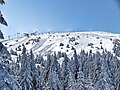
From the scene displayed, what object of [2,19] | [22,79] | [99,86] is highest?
[2,19]

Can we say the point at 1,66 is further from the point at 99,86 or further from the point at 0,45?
the point at 99,86

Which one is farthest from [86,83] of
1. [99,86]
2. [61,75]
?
[61,75]

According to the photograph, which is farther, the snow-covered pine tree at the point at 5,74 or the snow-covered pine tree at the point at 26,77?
the snow-covered pine tree at the point at 26,77

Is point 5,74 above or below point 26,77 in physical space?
above

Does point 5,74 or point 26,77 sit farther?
point 26,77

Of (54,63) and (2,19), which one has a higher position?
(2,19)

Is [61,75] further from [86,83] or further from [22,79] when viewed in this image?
[22,79]

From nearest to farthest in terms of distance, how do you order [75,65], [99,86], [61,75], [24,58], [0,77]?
[0,77], [24,58], [99,86], [61,75], [75,65]

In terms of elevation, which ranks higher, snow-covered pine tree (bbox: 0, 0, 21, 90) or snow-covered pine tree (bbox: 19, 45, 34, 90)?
snow-covered pine tree (bbox: 0, 0, 21, 90)

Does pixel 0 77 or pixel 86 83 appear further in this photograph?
pixel 86 83

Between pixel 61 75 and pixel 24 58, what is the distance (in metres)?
26.8

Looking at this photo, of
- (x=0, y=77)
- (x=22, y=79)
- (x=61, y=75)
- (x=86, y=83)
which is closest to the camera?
(x=0, y=77)

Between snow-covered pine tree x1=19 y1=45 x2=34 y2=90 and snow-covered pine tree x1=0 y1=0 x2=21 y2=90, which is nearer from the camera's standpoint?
snow-covered pine tree x1=0 y1=0 x2=21 y2=90

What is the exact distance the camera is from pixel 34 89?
5500 cm
